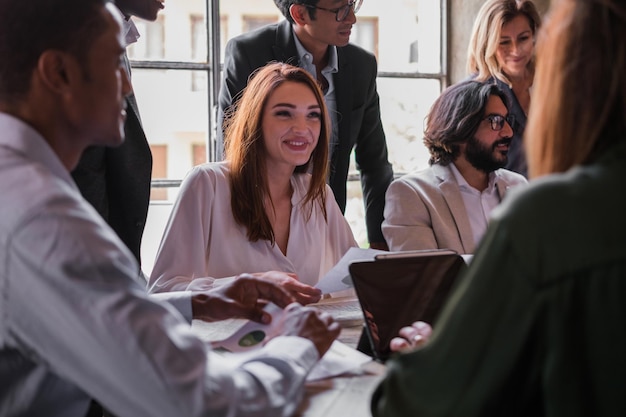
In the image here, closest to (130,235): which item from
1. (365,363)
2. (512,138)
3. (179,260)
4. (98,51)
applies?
(179,260)

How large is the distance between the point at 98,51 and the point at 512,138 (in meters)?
2.77

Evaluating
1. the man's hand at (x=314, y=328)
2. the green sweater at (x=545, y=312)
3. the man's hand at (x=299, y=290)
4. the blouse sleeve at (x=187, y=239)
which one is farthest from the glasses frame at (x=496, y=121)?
the green sweater at (x=545, y=312)

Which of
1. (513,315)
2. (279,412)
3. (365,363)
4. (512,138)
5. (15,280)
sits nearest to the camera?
(513,315)

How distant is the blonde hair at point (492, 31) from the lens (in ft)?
13.1

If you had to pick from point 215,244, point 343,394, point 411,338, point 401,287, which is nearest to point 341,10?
point 215,244

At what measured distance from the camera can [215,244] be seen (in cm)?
288

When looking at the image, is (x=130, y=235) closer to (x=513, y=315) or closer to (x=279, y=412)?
(x=279, y=412)

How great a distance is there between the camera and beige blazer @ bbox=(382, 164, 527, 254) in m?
3.26

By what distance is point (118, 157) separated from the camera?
2.78 m

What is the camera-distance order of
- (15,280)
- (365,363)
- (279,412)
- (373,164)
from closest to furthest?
(15,280)
(279,412)
(365,363)
(373,164)

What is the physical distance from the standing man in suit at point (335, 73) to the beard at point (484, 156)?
0.54 m

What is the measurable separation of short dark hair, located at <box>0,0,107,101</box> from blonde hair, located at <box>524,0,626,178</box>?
30.3 inches

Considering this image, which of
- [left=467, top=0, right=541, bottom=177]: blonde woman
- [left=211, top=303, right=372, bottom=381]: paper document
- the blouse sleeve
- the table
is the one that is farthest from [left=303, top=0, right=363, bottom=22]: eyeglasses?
the table

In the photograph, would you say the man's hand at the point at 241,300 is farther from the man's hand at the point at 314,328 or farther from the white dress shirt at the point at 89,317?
the white dress shirt at the point at 89,317
